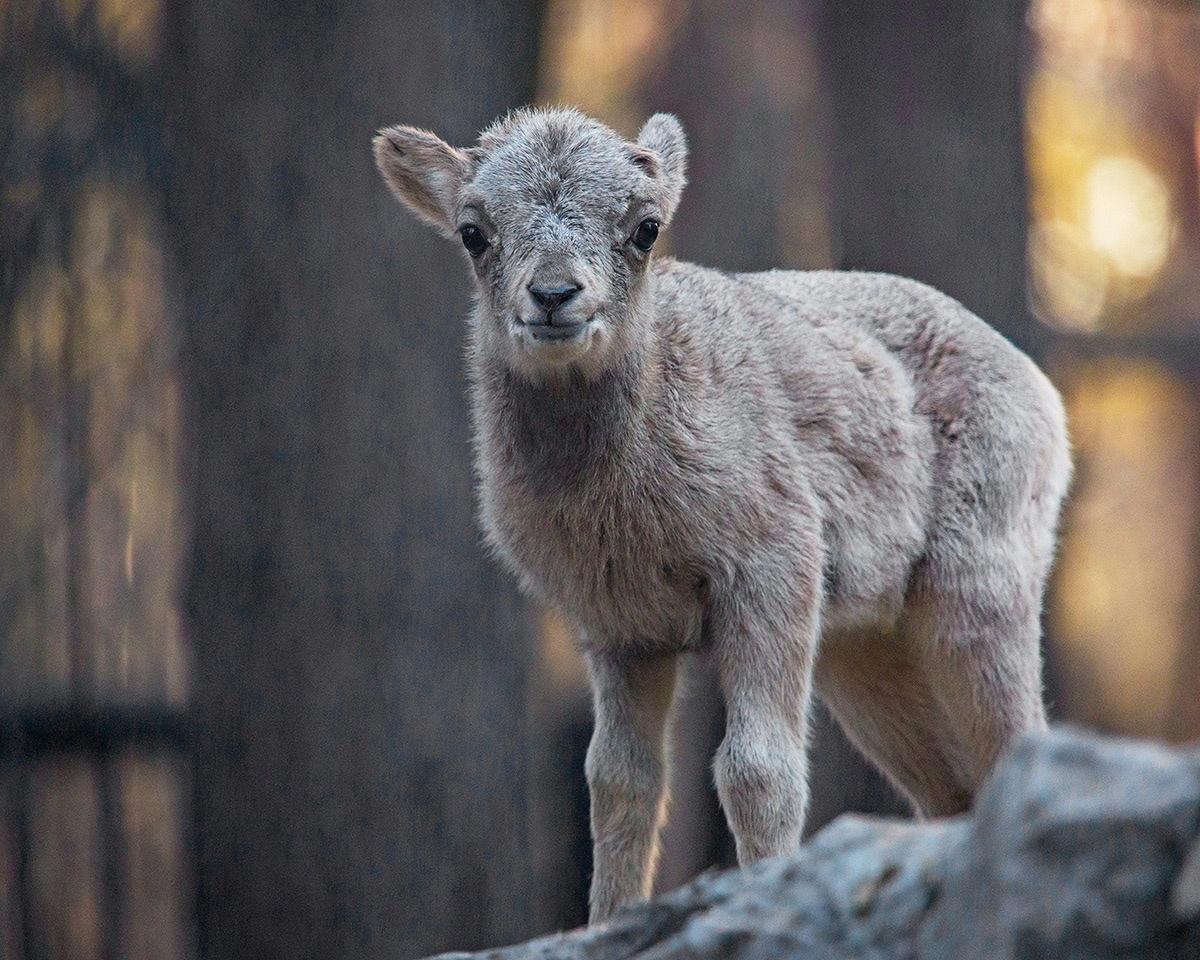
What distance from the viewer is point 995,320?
48.8 feet

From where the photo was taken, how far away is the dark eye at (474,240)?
23.5 feet

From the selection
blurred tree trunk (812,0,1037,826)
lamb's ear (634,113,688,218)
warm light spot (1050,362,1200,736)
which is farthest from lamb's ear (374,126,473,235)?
warm light spot (1050,362,1200,736)

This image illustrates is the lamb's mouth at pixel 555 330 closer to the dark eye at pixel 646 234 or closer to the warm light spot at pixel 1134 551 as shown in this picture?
the dark eye at pixel 646 234

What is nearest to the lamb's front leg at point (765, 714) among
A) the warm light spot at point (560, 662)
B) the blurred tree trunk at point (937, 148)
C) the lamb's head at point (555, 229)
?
the lamb's head at point (555, 229)

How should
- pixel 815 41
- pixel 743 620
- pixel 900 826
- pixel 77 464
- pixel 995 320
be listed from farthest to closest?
pixel 815 41, pixel 995 320, pixel 77 464, pixel 743 620, pixel 900 826

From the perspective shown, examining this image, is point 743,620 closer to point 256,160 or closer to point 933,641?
point 933,641

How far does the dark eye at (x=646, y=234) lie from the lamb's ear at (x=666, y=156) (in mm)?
193

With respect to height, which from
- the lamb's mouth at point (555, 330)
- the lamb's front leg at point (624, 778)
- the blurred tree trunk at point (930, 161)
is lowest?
the lamb's front leg at point (624, 778)

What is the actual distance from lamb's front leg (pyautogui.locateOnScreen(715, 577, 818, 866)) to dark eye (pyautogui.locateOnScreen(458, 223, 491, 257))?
1.76m

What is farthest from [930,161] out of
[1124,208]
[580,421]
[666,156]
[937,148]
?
[580,421]

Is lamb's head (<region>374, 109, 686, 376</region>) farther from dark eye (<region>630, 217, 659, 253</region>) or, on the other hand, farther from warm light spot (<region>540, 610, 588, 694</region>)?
warm light spot (<region>540, 610, 588, 694</region>)

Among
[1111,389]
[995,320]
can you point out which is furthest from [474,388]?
[1111,389]

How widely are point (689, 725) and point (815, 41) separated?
6.81 meters

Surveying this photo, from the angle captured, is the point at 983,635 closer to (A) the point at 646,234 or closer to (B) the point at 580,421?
(B) the point at 580,421
